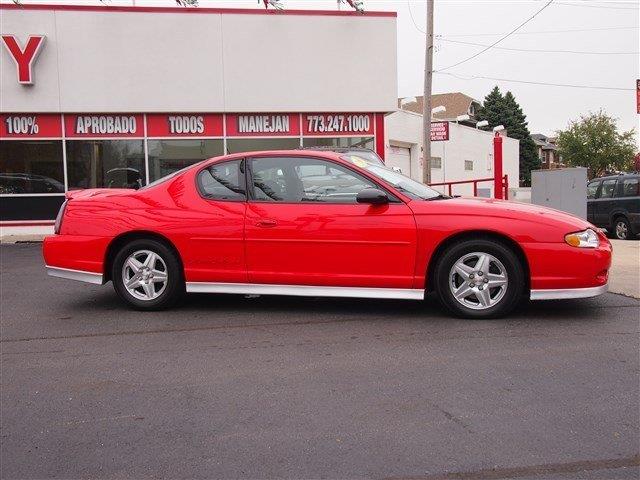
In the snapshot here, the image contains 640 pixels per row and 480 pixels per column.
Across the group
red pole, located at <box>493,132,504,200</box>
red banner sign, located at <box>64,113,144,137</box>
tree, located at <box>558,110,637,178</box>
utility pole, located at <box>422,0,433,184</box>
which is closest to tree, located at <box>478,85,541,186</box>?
tree, located at <box>558,110,637,178</box>

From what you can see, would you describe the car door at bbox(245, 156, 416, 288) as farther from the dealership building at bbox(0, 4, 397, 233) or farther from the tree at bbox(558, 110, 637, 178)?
the tree at bbox(558, 110, 637, 178)

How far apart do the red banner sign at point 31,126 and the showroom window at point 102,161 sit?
49cm

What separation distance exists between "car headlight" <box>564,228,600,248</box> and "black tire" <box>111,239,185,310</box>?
346cm

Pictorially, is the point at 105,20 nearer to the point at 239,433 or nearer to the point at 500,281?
the point at 500,281

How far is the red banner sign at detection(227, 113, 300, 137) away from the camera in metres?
16.4

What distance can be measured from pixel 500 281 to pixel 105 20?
44.1 feet

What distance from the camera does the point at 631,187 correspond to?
1462 centimetres

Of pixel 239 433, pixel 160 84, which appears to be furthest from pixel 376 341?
pixel 160 84

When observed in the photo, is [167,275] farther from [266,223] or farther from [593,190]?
[593,190]

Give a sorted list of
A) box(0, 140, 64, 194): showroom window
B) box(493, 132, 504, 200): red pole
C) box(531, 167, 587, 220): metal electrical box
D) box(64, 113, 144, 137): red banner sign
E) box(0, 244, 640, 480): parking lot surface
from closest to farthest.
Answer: box(0, 244, 640, 480): parking lot surface → box(531, 167, 587, 220): metal electrical box → box(493, 132, 504, 200): red pole → box(0, 140, 64, 194): showroom window → box(64, 113, 144, 137): red banner sign

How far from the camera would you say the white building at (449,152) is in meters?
28.0

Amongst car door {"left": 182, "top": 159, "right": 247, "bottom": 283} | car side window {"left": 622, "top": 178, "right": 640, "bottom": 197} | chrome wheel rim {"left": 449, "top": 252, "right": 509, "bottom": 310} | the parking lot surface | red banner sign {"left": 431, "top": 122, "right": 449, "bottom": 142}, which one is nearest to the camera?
the parking lot surface

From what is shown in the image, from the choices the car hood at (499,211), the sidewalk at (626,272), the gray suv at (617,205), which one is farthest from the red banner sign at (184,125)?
the car hood at (499,211)

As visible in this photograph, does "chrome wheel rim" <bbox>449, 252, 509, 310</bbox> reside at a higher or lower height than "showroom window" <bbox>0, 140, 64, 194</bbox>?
lower
